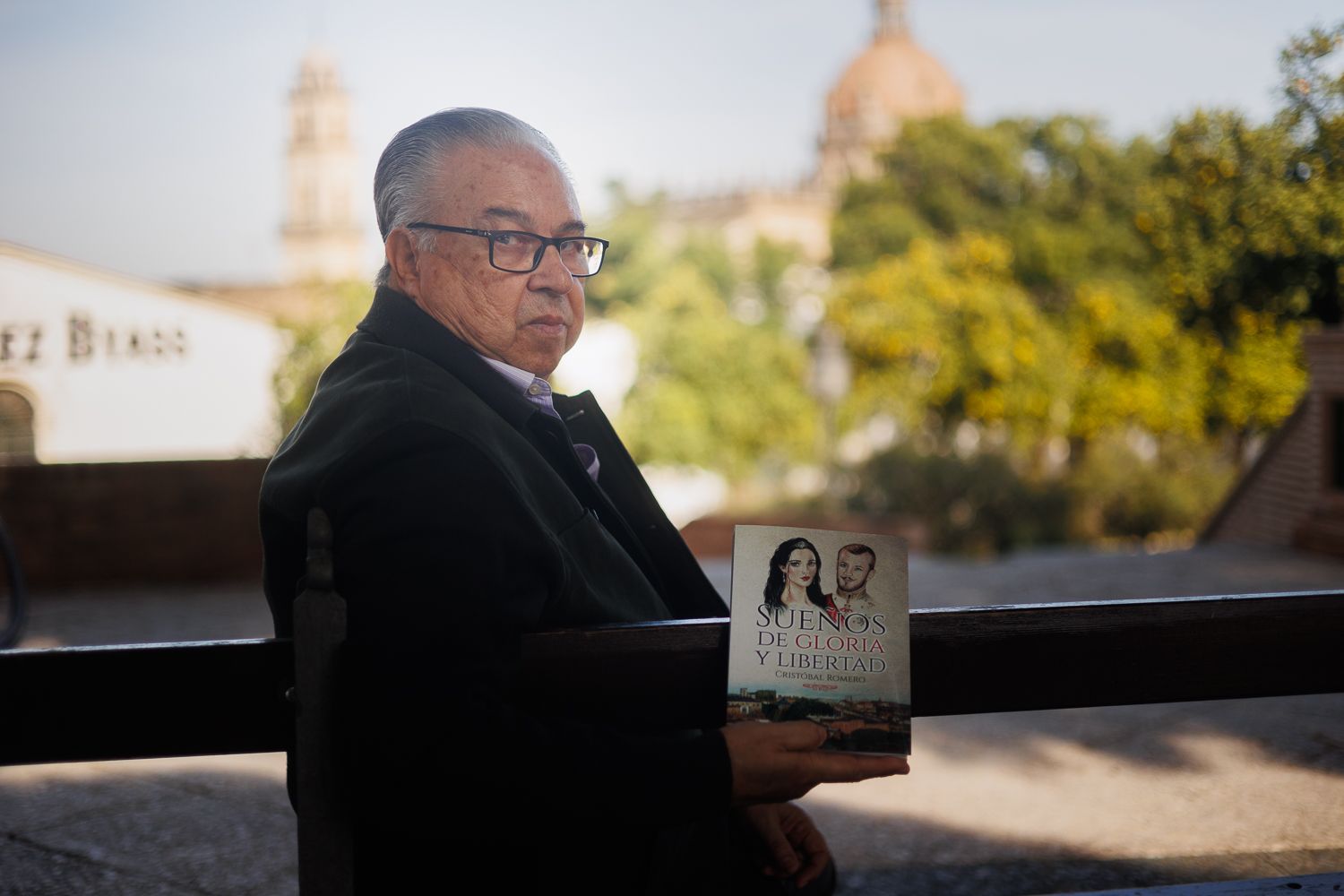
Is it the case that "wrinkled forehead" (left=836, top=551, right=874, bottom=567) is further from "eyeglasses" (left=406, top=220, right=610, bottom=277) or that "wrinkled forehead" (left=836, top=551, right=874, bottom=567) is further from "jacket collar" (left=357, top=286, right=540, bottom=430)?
"eyeglasses" (left=406, top=220, right=610, bottom=277)

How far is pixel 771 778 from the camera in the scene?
59.7 inches

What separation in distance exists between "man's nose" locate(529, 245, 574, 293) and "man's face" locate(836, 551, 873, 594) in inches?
21.1

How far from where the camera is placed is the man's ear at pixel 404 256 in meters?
1.73

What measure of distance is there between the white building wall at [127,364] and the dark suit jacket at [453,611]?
759 cm

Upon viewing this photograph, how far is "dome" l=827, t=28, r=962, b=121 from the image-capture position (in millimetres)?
77375

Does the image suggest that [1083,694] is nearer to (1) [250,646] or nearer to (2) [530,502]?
(2) [530,502]

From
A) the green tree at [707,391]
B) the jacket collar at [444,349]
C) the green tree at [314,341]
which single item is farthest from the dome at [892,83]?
the jacket collar at [444,349]

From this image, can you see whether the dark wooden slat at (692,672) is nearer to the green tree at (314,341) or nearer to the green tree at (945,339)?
the green tree at (314,341)

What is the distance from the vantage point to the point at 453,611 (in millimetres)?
1354

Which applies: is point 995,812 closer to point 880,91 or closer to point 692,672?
point 692,672

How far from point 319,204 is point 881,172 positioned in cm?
5750

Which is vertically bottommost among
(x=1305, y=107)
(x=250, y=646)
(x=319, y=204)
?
(x=250, y=646)

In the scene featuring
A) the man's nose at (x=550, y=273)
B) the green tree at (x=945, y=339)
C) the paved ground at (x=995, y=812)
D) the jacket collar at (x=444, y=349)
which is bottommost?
the paved ground at (x=995, y=812)

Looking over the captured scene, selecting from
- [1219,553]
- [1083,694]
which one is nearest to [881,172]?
[1219,553]
